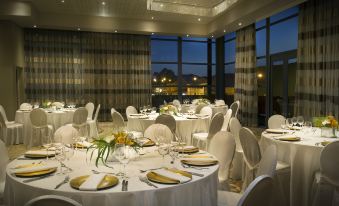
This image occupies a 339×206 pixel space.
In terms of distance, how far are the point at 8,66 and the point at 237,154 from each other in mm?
7486

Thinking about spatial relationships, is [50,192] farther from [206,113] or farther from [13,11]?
[13,11]

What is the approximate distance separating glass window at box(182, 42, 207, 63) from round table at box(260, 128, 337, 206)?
29.8 feet

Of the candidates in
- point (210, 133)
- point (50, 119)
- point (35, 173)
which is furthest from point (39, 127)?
point (35, 173)

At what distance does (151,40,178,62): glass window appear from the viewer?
39.3 feet

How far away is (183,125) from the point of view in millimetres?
5449

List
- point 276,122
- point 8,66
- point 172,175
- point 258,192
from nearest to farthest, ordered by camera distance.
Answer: point 258,192, point 172,175, point 276,122, point 8,66

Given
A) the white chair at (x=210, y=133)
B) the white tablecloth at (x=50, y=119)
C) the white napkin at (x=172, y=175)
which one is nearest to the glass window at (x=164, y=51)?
the white tablecloth at (x=50, y=119)

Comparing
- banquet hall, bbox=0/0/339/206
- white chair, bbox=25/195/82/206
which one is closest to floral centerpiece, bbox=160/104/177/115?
banquet hall, bbox=0/0/339/206

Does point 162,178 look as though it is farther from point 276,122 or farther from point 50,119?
point 50,119

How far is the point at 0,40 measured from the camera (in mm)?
8383

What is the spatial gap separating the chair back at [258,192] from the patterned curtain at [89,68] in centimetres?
989

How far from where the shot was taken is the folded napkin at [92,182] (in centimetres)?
178

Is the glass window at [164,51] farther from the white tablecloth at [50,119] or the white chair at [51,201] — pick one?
the white chair at [51,201]

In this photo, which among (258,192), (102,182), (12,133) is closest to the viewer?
(258,192)
